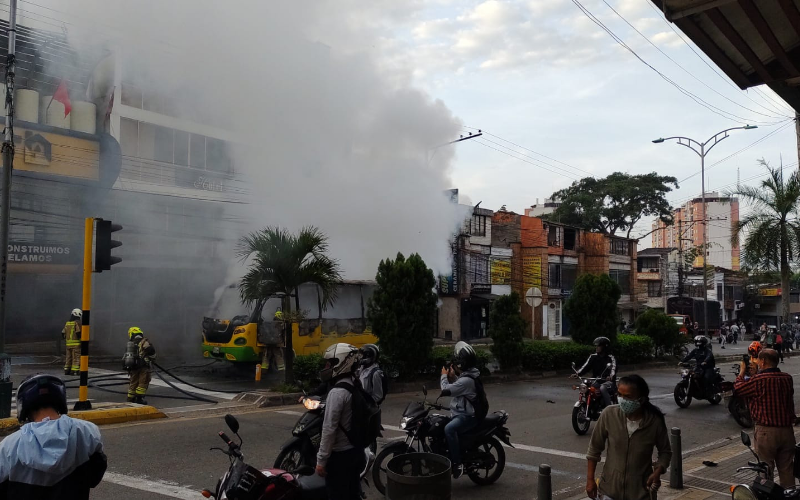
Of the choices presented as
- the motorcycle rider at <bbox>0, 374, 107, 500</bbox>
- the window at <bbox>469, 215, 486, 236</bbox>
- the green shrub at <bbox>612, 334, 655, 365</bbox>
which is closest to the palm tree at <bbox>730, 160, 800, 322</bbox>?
the green shrub at <bbox>612, 334, 655, 365</bbox>

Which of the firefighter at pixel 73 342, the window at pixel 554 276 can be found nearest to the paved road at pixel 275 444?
the firefighter at pixel 73 342

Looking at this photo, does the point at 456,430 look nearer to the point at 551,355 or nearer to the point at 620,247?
the point at 551,355

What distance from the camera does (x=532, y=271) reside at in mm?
37250

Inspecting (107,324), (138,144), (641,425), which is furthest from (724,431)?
(138,144)

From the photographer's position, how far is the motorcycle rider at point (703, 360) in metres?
11.6

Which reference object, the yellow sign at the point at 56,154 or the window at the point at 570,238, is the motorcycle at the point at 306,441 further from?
the window at the point at 570,238

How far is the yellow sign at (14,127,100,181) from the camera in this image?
61.0ft

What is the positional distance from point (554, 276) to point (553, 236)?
2.39 meters

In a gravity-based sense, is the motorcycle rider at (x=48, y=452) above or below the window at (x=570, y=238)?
below

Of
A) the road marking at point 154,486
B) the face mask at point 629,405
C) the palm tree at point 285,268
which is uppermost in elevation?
the palm tree at point 285,268

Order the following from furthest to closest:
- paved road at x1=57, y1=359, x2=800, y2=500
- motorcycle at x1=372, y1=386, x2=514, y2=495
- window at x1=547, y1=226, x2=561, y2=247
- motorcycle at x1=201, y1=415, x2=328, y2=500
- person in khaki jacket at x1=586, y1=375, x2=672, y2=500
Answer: window at x1=547, y1=226, x2=561, y2=247 → paved road at x1=57, y1=359, x2=800, y2=500 → motorcycle at x1=372, y1=386, x2=514, y2=495 → motorcycle at x1=201, y1=415, x2=328, y2=500 → person in khaki jacket at x1=586, y1=375, x2=672, y2=500

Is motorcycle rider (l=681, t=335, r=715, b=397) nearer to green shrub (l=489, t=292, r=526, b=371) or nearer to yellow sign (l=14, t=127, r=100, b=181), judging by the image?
green shrub (l=489, t=292, r=526, b=371)

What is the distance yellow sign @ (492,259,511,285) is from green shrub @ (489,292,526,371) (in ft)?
64.4

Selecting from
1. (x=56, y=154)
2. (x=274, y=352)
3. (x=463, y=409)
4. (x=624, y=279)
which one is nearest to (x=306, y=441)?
(x=463, y=409)
